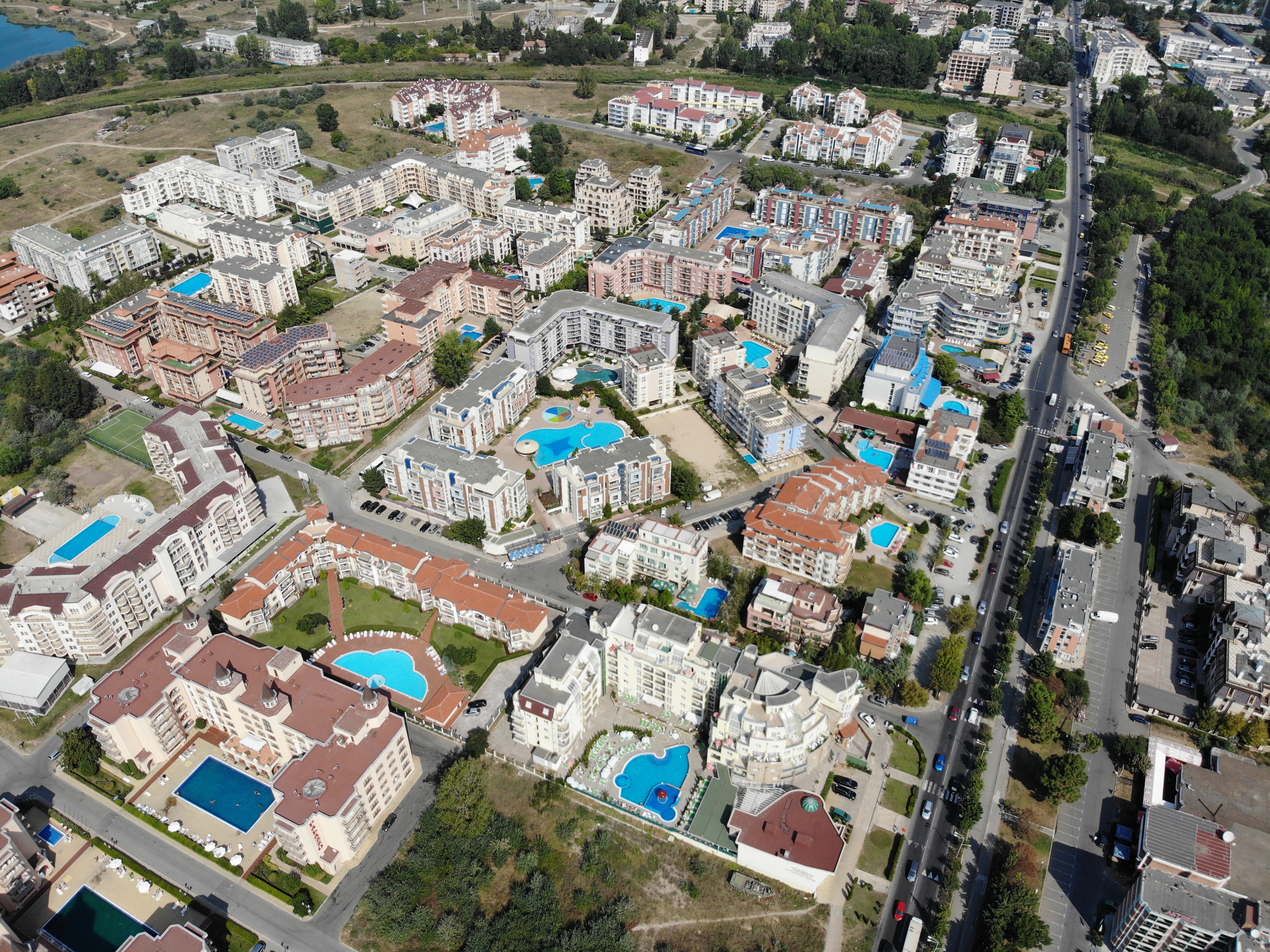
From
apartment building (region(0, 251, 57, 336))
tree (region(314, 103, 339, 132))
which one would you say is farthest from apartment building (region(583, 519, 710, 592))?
tree (region(314, 103, 339, 132))

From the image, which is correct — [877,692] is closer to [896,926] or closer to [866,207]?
→ [896,926]

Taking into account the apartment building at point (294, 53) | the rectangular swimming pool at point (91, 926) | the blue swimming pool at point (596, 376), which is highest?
the apartment building at point (294, 53)

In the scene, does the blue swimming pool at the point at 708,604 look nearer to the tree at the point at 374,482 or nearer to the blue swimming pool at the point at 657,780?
the blue swimming pool at the point at 657,780

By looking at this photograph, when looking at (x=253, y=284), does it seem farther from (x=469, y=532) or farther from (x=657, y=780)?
(x=657, y=780)

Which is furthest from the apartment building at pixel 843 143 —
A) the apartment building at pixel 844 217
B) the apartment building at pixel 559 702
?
the apartment building at pixel 559 702

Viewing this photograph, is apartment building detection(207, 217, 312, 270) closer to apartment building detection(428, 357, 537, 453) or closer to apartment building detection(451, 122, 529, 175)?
apartment building detection(451, 122, 529, 175)

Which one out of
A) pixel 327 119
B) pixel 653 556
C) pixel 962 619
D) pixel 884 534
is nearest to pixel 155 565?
pixel 653 556
